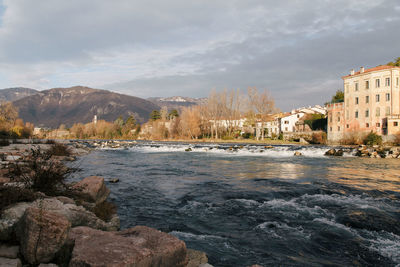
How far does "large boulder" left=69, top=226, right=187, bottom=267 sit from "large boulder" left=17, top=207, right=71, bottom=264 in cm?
25

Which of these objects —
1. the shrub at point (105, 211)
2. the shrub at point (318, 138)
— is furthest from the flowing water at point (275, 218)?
the shrub at point (318, 138)

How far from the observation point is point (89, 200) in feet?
21.9

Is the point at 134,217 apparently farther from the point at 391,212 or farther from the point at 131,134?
the point at 131,134

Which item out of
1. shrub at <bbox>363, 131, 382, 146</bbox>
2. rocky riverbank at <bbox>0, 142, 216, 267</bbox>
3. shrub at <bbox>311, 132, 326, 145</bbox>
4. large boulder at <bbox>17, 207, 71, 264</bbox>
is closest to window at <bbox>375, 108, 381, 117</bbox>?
shrub at <bbox>363, 131, 382, 146</bbox>

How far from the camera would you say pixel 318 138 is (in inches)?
2030

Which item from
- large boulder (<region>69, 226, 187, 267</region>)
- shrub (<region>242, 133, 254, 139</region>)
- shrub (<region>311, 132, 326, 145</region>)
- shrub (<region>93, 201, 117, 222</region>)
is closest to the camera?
large boulder (<region>69, 226, 187, 267</region>)

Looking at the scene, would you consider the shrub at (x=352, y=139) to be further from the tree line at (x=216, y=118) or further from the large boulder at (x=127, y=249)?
the large boulder at (x=127, y=249)

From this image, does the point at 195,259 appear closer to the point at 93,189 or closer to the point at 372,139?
the point at 93,189

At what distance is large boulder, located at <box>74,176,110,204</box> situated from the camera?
6695 millimetres

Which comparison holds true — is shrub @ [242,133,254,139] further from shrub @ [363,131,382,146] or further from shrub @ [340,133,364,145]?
shrub @ [363,131,382,146]

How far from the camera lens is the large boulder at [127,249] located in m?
2.78

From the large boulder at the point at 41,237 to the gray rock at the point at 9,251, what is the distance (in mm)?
135

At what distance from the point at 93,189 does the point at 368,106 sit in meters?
51.2

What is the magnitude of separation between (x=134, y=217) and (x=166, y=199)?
6.87 ft
